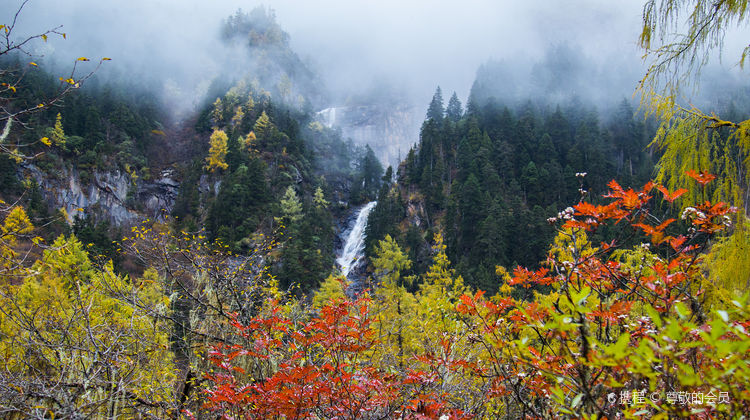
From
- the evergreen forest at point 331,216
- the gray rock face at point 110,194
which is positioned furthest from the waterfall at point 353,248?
the gray rock face at point 110,194

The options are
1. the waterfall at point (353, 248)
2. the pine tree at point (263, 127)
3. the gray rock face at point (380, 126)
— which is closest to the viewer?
the waterfall at point (353, 248)

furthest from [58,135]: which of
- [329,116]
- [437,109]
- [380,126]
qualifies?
[380,126]

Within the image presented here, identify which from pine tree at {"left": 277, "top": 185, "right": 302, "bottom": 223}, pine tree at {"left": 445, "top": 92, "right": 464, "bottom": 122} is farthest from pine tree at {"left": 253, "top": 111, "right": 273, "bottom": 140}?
pine tree at {"left": 445, "top": 92, "right": 464, "bottom": 122}

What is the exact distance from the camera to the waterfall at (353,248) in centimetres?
3347

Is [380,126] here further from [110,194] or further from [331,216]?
[110,194]

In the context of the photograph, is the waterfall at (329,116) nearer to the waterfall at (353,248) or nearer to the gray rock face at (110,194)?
the gray rock face at (110,194)

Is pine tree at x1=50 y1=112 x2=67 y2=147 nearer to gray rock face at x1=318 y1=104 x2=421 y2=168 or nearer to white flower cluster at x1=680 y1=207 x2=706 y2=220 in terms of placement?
white flower cluster at x1=680 y1=207 x2=706 y2=220

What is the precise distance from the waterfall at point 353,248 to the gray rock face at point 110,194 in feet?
63.7

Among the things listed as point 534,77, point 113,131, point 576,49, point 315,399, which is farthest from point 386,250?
point 576,49

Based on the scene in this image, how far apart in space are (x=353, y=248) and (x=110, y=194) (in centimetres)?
2816

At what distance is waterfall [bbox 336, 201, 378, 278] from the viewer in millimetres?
33469

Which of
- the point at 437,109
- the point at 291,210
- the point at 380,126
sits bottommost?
the point at 291,210

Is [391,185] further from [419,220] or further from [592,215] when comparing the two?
[592,215]

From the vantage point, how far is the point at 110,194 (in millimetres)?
39000
